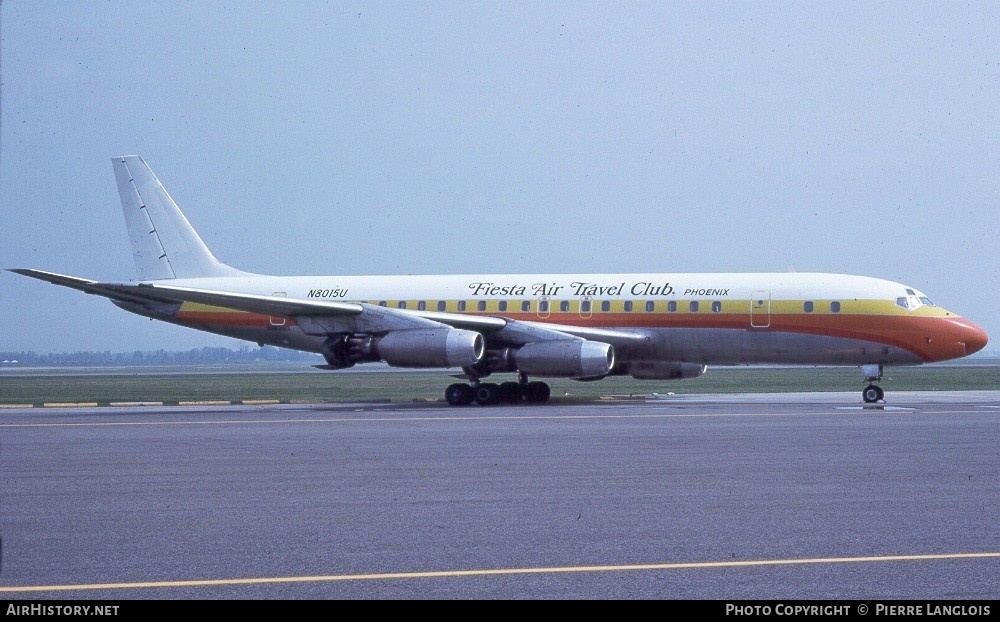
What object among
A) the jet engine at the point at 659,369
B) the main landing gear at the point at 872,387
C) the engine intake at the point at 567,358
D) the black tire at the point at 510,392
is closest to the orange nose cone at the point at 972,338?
the main landing gear at the point at 872,387

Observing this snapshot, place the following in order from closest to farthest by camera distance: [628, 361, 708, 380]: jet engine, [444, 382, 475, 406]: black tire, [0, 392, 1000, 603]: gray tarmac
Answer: [0, 392, 1000, 603]: gray tarmac → [444, 382, 475, 406]: black tire → [628, 361, 708, 380]: jet engine

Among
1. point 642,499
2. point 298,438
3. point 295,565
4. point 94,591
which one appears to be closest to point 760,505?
point 642,499

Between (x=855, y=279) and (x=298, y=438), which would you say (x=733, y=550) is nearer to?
(x=298, y=438)

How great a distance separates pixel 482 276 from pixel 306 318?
234 inches

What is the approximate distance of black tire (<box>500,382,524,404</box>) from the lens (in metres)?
34.4

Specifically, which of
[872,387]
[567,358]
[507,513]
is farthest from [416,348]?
[507,513]

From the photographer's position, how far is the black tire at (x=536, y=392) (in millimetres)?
35000

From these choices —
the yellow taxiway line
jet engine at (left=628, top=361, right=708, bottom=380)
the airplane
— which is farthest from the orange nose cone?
the yellow taxiway line

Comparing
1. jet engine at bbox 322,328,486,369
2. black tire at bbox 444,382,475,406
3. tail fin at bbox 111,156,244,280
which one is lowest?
black tire at bbox 444,382,475,406

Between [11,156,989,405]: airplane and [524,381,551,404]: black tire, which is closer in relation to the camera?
[11,156,989,405]: airplane

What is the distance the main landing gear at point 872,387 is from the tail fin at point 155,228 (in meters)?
21.0

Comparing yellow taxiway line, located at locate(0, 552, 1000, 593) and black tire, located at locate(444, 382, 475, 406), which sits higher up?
black tire, located at locate(444, 382, 475, 406)

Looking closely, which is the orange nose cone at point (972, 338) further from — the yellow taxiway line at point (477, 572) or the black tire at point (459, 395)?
the yellow taxiway line at point (477, 572)

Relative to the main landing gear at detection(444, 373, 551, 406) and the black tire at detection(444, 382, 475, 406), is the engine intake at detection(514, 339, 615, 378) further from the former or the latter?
the black tire at detection(444, 382, 475, 406)
